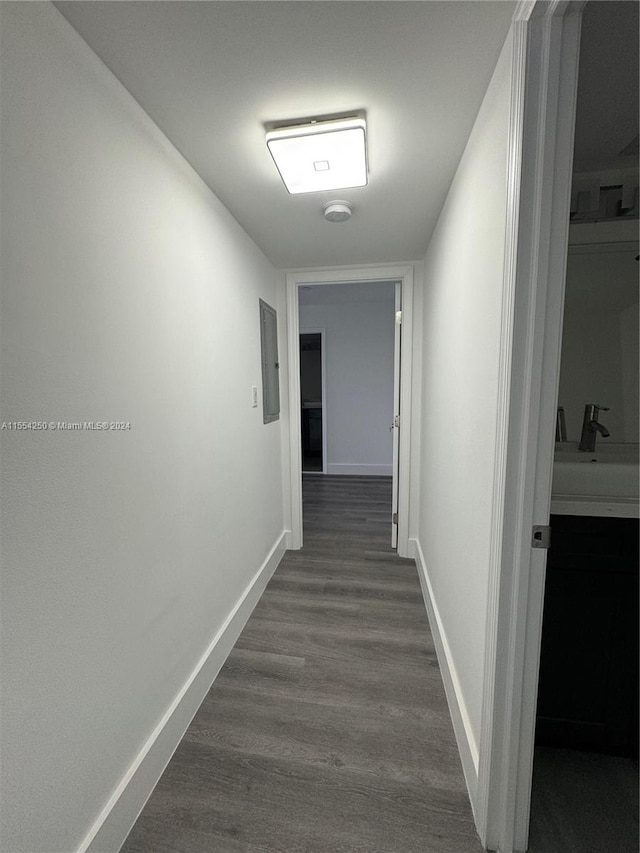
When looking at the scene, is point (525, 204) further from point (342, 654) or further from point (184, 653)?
point (342, 654)

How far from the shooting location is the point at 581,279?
1.62 metres

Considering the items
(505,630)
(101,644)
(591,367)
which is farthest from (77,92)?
(591,367)

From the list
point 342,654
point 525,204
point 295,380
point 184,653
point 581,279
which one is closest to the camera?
point 525,204

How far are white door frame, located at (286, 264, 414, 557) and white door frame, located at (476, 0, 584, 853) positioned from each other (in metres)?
1.76

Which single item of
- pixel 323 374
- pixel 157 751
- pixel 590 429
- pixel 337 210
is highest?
pixel 337 210

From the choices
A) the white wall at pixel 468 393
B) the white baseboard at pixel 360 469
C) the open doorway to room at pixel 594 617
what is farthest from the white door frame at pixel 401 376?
the white baseboard at pixel 360 469

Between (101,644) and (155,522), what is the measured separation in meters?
0.37

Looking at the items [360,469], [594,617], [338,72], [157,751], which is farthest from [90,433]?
[360,469]

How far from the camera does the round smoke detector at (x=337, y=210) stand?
1713 mm

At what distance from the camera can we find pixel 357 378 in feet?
16.7

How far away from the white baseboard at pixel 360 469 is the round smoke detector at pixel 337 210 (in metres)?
3.84

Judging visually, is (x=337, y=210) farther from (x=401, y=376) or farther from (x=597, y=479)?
(x=597, y=479)

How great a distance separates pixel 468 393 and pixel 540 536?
22.8 inches

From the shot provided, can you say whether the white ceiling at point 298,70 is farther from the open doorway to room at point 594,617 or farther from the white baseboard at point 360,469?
the white baseboard at point 360,469
